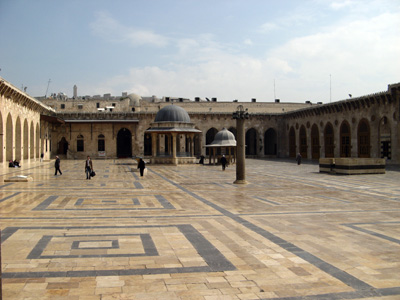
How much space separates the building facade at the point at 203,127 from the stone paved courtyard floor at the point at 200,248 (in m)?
18.0

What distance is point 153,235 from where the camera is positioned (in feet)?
21.7

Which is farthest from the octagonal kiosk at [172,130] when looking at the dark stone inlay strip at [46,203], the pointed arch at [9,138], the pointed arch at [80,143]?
the dark stone inlay strip at [46,203]

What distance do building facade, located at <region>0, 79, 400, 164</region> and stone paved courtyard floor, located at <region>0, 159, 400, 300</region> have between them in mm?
17969

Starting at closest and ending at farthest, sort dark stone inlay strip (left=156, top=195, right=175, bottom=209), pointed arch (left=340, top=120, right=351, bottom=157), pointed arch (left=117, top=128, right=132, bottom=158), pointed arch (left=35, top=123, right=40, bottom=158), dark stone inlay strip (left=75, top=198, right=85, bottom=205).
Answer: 1. dark stone inlay strip (left=156, top=195, right=175, bottom=209)
2. dark stone inlay strip (left=75, top=198, right=85, bottom=205)
3. pointed arch (left=340, top=120, right=351, bottom=157)
4. pointed arch (left=35, top=123, right=40, bottom=158)
5. pointed arch (left=117, top=128, right=132, bottom=158)

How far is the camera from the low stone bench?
1927cm

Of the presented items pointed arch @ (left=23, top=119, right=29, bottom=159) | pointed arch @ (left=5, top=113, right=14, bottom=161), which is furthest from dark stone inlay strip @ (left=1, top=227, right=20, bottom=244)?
pointed arch @ (left=23, top=119, right=29, bottom=159)

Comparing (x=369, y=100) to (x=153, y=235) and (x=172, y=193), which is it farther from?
(x=153, y=235)

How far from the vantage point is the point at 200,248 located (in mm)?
5836

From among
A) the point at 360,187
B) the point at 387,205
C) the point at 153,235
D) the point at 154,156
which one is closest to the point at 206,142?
the point at 154,156

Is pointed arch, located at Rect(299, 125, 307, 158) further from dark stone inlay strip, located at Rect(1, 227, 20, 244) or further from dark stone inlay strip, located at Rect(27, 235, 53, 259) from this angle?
dark stone inlay strip, located at Rect(27, 235, 53, 259)

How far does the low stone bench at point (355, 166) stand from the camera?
19266 mm

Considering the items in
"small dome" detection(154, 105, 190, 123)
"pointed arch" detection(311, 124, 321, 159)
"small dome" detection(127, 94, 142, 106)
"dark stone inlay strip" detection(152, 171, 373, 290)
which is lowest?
"dark stone inlay strip" detection(152, 171, 373, 290)

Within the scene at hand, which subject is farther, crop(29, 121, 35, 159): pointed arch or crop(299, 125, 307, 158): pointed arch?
crop(299, 125, 307, 158): pointed arch

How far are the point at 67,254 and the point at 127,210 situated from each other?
3.65 meters
